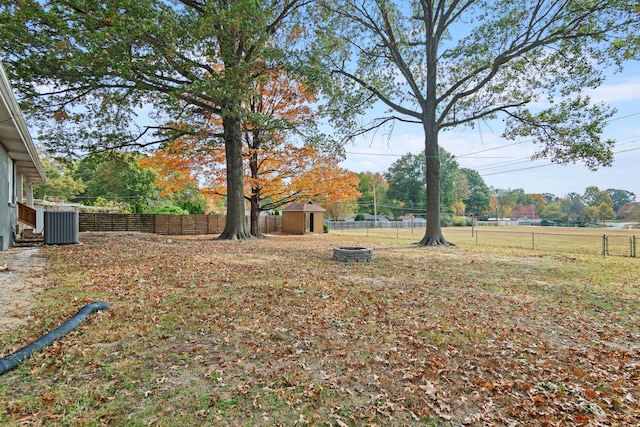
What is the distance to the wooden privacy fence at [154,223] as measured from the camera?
19297 millimetres

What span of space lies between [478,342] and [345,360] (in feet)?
5.59

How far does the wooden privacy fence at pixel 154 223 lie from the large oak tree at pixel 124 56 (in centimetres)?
820

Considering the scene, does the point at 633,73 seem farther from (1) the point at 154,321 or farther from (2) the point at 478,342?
(1) the point at 154,321

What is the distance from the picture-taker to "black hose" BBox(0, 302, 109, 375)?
2.70 m

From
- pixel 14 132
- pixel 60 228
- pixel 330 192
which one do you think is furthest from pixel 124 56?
pixel 330 192

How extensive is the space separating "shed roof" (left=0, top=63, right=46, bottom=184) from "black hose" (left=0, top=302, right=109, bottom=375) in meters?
3.82

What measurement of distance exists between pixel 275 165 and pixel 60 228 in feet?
35.0

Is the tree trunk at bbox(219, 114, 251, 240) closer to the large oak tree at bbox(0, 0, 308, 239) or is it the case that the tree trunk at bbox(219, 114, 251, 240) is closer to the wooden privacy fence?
the large oak tree at bbox(0, 0, 308, 239)

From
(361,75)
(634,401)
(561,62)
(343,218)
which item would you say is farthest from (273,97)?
(343,218)

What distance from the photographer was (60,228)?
10.0 meters

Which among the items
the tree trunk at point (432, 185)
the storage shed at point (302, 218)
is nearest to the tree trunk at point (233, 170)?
the tree trunk at point (432, 185)

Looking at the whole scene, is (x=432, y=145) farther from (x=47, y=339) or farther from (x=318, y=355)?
(x=47, y=339)

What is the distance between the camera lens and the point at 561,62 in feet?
41.6

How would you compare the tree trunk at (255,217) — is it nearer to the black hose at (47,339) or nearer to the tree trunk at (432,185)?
the tree trunk at (432,185)
